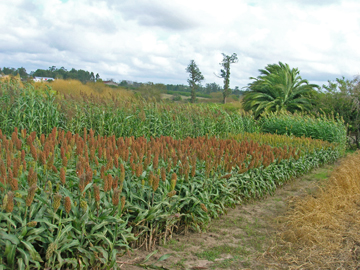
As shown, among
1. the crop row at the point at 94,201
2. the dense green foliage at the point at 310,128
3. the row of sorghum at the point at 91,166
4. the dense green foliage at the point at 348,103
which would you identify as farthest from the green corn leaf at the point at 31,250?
the dense green foliage at the point at 348,103

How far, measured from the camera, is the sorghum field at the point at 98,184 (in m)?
2.29

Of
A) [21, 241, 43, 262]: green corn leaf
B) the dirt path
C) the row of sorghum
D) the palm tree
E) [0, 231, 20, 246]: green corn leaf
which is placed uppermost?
the palm tree

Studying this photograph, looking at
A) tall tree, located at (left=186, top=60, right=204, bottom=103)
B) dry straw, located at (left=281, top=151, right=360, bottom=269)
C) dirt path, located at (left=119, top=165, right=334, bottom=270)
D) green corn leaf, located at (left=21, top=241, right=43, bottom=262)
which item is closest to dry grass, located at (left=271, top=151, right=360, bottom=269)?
dry straw, located at (left=281, top=151, right=360, bottom=269)

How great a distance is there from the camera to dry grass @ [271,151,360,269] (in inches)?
121

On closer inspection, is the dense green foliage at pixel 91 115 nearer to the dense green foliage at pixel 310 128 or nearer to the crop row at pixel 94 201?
the crop row at pixel 94 201

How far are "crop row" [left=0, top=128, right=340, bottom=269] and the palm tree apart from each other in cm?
1296

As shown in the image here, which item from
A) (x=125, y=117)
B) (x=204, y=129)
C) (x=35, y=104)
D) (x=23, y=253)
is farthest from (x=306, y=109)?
(x=23, y=253)

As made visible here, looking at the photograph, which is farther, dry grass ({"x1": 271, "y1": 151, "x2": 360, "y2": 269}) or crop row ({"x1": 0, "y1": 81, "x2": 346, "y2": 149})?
crop row ({"x1": 0, "y1": 81, "x2": 346, "y2": 149})

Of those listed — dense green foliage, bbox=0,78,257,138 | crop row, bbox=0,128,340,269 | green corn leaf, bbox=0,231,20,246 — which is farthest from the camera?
dense green foliage, bbox=0,78,257,138

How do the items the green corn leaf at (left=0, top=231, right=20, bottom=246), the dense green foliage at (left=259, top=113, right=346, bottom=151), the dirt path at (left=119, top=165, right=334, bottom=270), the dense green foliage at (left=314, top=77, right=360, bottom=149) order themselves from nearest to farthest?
the green corn leaf at (left=0, top=231, right=20, bottom=246) < the dirt path at (left=119, top=165, right=334, bottom=270) < the dense green foliage at (left=259, top=113, right=346, bottom=151) < the dense green foliage at (left=314, top=77, right=360, bottom=149)

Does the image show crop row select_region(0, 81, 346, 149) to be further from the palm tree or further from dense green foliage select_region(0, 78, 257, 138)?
the palm tree

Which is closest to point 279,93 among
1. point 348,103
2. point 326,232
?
point 348,103

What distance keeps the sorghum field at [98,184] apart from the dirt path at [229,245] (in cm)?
14

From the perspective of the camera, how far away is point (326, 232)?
3.54 m
